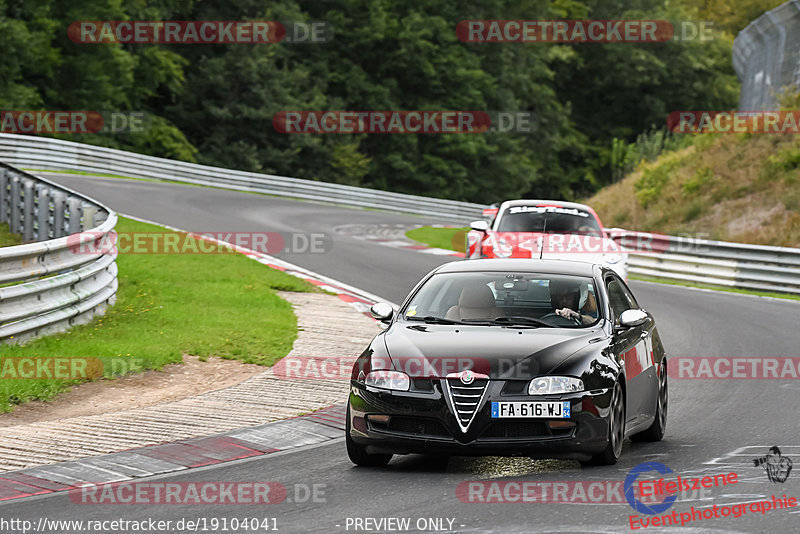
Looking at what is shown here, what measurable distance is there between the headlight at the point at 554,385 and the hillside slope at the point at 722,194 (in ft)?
69.0

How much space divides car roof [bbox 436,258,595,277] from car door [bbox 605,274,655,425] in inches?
9.8

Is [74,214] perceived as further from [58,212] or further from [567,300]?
[567,300]

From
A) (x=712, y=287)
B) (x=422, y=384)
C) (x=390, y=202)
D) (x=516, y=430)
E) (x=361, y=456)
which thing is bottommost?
(x=390, y=202)

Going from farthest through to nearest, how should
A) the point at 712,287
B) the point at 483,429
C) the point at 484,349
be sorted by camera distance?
1. the point at 712,287
2. the point at 484,349
3. the point at 483,429

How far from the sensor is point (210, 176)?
1667 inches

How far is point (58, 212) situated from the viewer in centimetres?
1878

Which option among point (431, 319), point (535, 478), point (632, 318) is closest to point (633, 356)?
point (632, 318)

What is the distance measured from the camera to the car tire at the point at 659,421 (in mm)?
9223

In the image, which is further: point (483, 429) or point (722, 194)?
point (722, 194)

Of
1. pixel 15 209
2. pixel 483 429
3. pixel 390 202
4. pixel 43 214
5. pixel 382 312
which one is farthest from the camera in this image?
pixel 390 202

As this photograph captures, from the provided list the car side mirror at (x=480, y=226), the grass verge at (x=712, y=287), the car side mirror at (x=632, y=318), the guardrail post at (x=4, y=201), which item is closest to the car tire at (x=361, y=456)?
the car side mirror at (x=632, y=318)

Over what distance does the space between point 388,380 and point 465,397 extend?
0.55 m

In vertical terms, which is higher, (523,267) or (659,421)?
(523,267)

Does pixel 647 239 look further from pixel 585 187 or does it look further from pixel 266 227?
pixel 585 187
